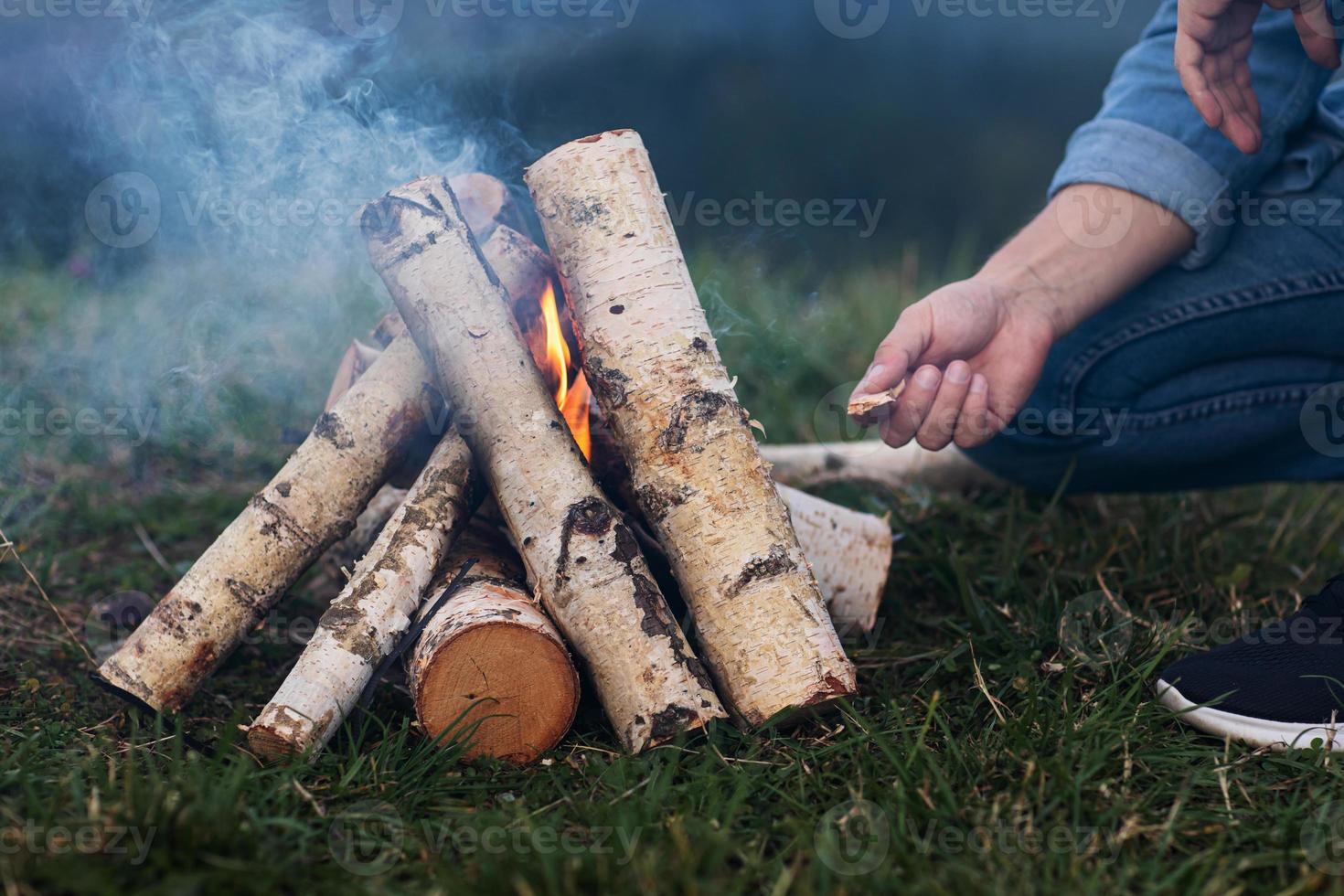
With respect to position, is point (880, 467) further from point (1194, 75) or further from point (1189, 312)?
point (1194, 75)

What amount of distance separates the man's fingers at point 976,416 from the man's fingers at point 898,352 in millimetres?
145

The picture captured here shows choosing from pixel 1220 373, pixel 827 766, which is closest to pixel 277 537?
pixel 827 766

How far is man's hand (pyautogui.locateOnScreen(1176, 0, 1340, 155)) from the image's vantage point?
218 centimetres

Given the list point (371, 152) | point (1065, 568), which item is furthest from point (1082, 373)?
point (371, 152)

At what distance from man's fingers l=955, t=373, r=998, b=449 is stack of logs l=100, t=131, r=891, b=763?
520 millimetres

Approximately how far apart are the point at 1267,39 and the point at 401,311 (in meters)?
2.32

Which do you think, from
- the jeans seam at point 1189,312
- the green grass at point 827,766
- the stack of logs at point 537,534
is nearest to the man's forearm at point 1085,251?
the jeans seam at point 1189,312

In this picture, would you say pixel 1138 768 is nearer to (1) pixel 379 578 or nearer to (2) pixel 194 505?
(1) pixel 379 578

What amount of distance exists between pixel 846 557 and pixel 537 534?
2.91 ft

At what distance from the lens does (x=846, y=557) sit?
2521mm

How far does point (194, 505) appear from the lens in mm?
3369

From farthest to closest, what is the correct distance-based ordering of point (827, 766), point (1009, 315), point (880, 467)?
point (880, 467) < point (1009, 315) < point (827, 766)

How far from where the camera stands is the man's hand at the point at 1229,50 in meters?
2.18

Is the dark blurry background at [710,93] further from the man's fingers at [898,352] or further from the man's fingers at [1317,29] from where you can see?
the man's fingers at [1317,29]
